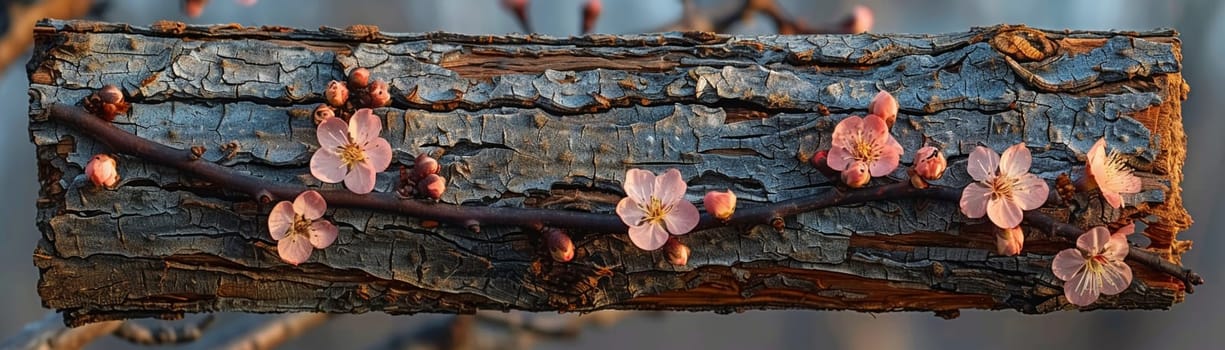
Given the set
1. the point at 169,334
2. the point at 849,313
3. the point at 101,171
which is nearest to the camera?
the point at 101,171

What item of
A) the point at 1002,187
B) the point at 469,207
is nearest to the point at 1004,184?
the point at 1002,187

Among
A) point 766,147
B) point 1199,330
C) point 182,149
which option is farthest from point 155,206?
point 1199,330

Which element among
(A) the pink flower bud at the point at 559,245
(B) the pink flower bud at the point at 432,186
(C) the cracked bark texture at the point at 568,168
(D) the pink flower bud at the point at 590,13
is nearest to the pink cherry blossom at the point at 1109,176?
(C) the cracked bark texture at the point at 568,168

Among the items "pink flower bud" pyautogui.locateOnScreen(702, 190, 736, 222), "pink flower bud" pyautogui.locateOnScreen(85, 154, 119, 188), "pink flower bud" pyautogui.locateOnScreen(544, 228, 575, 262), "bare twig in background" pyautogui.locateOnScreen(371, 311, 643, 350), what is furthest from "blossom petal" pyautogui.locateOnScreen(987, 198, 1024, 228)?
"bare twig in background" pyautogui.locateOnScreen(371, 311, 643, 350)

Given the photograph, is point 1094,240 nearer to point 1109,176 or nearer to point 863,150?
point 1109,176

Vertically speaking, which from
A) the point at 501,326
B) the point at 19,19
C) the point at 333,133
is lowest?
the point at 333,133
